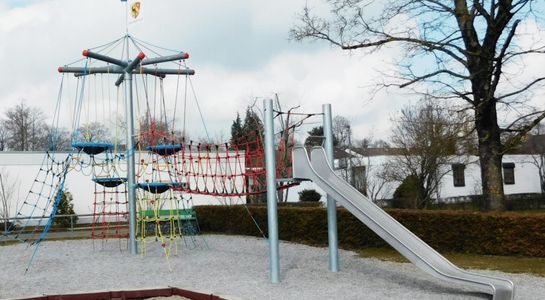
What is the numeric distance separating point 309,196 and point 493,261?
75.6ft

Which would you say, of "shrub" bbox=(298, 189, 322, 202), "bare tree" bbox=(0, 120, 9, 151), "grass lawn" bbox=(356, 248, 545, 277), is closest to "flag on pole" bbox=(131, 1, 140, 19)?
"grass lawn" bbox=(356, 248, 545, 277)

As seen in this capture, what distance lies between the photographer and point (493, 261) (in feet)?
32.4

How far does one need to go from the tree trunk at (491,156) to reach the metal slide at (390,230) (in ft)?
22.7

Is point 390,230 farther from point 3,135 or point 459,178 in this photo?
point 3,135

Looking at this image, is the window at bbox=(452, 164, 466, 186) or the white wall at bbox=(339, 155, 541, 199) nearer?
the white wall at bbox=(339, 155, 541, 199)

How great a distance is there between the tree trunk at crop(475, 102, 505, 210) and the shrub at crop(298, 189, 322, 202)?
63.6ft

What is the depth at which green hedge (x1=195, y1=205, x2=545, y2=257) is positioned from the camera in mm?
10258

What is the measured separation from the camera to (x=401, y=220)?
39.3 feet

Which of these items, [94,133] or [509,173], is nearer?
[94,133]

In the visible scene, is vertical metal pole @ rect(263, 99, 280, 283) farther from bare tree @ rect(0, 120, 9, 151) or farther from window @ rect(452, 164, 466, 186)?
bare tree @ rect(0, 120, 9, 151)

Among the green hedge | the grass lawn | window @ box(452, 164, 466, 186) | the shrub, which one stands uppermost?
window @ box(452, 164, 466, 186)

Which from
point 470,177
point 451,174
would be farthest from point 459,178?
point 451,174

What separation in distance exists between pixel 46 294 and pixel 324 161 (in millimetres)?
4728

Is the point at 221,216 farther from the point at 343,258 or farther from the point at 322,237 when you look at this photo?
the point at 343,258
